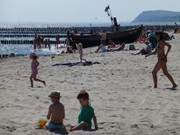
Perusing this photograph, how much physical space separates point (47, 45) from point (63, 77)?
3517 cm

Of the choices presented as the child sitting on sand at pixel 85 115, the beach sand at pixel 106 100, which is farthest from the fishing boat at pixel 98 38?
the child sitting on sand at pixel 85 115

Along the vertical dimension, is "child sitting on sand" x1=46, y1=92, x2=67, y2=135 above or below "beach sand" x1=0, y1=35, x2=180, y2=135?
above

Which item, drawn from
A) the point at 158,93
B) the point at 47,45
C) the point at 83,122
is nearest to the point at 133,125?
the point at 83,122

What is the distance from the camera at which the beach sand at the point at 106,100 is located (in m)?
8.30

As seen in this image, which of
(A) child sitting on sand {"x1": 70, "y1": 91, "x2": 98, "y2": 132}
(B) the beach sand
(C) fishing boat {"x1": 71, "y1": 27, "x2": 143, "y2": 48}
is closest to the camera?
(A) child sitting on sand {"x1": 70, "y1": 91, "x2": 98, "y2": 132}

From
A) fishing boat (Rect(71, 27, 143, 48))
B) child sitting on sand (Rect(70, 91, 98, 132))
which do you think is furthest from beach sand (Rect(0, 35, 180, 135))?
fishing boat (Rect(71, 27, 143, 48))

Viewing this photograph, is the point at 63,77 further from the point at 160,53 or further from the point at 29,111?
the point at 29,111

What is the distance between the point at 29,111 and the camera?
10047 mm

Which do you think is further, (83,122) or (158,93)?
(158,93)

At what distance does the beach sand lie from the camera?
8.30m

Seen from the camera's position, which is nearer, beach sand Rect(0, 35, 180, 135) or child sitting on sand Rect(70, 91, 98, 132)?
child sitting on sand Rect(70, 91, 98, 132)

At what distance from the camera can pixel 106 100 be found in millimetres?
11266

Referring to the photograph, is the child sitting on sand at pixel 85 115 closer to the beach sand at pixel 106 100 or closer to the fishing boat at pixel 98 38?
the beach sand at pixel 106 100

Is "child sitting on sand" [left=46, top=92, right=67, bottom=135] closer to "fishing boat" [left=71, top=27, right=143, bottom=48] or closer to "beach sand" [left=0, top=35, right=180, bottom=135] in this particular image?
"beach sand" [left=0, top=35, right=180, bottom=135]
